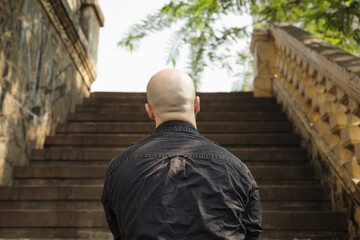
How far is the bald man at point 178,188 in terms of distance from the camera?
1.18 meters

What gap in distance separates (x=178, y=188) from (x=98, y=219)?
7.13 feet

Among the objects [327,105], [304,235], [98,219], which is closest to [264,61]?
[327,105]

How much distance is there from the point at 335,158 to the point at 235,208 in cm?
250

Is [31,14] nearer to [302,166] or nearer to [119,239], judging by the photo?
[302,166]

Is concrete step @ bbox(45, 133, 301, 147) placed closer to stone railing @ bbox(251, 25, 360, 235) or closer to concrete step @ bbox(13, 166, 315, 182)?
stone railing @ bbox(251, 25, 360, 235)

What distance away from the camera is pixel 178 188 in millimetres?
1208

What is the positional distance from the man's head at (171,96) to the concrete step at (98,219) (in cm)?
199

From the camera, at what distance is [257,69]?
698 cm

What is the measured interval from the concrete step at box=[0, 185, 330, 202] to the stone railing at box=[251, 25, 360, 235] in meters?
0.19

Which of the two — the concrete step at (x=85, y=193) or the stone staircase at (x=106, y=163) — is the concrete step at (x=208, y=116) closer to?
the stone staircase at (x=106, y=163)

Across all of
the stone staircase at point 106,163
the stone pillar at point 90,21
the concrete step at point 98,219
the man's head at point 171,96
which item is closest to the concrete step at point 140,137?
the stone staircase at point 106,163

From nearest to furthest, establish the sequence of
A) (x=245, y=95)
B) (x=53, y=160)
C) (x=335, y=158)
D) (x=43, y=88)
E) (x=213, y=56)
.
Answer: (x=335, y=158) → (x=213, y=56) → (x=53, y=160) → (x=43, y=88) → (x=245, y=95)

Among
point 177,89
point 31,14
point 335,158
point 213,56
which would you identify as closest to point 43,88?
point 31,14

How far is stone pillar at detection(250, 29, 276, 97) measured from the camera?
6777 mm
